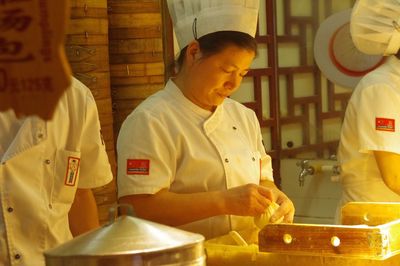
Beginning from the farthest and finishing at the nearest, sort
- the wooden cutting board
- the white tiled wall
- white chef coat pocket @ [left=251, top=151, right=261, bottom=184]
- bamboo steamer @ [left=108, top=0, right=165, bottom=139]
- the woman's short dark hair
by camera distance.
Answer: the white tiled wall < bamboo steamer @ [left=108, top=0, right=165, bottom=139] < white chef coat pocket @ [left=251, top=151, right=261, bottom=184] < the woman's short dark hair < the wooden cutting board

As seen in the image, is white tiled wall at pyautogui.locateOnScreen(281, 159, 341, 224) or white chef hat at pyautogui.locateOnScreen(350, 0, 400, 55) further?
white tiled wall at pyautogui.locateOnScreen(281, 159, 341, 224)

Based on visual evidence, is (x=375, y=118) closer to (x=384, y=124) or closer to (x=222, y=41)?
(x=384, y=124)

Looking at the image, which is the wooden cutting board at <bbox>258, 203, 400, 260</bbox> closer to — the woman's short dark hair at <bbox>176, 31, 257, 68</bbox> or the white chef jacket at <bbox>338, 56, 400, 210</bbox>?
the woman's short dark hair at <bbox>176, 31, 257, 68</bbox>

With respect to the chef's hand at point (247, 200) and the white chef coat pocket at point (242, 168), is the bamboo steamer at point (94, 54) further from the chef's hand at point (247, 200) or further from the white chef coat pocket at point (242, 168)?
the chef's hand at point (247, 200)

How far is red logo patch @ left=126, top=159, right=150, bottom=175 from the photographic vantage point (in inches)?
105

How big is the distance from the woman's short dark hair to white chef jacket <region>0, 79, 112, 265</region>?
0.47 metres

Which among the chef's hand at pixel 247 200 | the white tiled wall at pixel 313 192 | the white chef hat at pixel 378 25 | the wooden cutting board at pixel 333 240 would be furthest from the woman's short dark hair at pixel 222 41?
the white tiled wall at pixel 313 192

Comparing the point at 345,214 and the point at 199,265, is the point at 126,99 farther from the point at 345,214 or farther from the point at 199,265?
the point at 199,265

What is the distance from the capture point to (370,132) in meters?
3.35

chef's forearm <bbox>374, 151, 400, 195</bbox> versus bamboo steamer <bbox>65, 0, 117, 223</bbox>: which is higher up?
bamboo steamer <bbox>65, 0, 117, 223</bbox>

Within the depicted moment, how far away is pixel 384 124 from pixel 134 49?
53.1 inches

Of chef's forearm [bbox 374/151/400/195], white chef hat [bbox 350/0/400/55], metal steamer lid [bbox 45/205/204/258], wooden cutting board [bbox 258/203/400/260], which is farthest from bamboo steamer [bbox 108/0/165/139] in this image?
metal steamer lid [bbox 45/205/204/258]

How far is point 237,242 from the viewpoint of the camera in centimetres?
Answer: 262

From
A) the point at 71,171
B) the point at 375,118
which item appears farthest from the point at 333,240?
the point at 375,118
